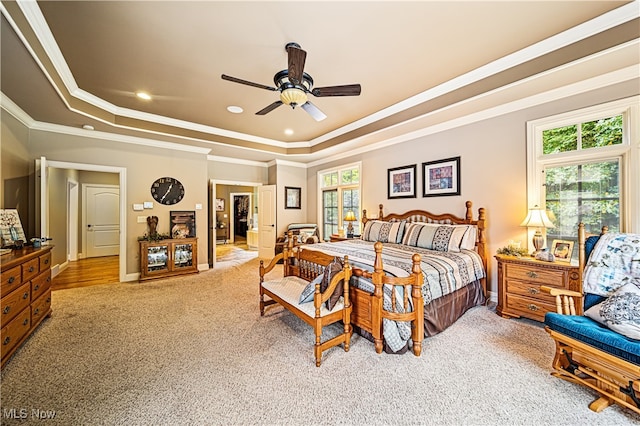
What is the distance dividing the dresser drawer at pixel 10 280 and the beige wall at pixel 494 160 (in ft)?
16.0

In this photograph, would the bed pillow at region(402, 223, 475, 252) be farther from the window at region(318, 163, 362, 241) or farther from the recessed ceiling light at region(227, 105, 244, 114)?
the recessed ceiling light at region(227, 105, 244, 114)

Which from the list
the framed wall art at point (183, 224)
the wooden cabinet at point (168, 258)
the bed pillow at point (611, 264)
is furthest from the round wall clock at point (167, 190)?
the bed pillow at point (611, 264)

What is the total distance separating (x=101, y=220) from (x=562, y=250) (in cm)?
939

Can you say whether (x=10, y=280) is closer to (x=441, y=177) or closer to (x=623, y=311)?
(x=623, y=311)

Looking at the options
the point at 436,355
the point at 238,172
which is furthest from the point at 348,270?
the point at 238,172

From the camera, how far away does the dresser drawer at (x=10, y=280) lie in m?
2.02

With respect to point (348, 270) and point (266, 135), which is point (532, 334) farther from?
point (266, 135)

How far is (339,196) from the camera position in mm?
5898

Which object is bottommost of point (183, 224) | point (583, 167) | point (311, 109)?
point (183, 224)

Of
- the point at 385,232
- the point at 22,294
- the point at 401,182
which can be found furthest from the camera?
the point at 401,182

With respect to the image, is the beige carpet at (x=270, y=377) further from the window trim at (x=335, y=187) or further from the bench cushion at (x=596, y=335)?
the window trim at (x=335, y=187)

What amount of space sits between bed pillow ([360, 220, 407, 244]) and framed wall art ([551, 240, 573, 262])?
1770 mm

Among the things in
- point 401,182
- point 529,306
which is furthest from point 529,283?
point 401,182

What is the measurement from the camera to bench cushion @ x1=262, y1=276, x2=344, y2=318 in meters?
2.20
